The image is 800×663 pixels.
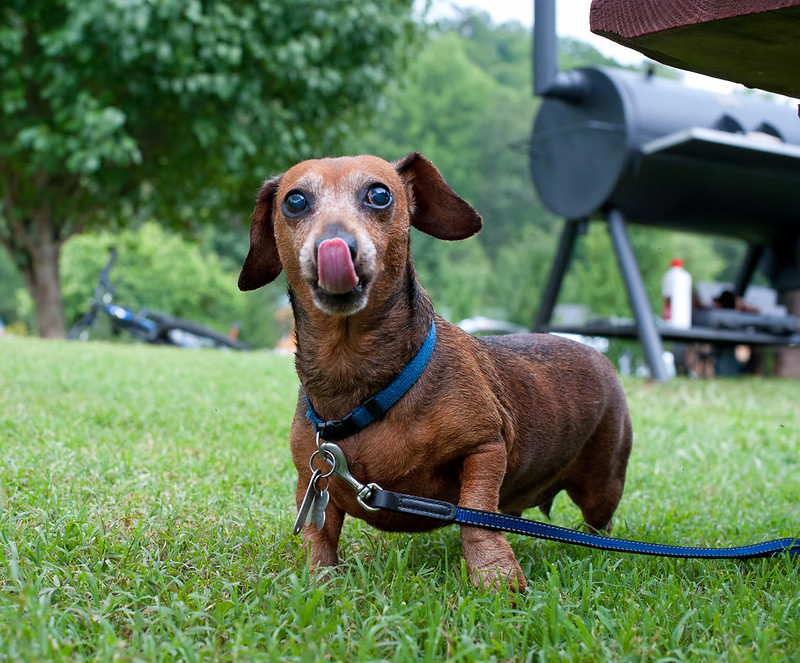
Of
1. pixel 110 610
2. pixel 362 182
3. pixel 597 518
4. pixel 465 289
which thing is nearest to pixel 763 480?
pixel 597 518

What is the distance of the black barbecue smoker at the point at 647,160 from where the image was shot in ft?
24.0

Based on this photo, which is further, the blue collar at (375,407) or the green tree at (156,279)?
the green tree at (156,279)

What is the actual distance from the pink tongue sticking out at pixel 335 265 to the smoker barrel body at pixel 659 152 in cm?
567

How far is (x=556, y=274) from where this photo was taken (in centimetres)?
864

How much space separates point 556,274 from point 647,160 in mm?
1638

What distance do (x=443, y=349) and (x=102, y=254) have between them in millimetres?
26612

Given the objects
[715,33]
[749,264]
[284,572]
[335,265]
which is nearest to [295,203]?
[335,265]

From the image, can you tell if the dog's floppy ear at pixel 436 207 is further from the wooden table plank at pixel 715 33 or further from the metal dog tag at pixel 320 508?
the metal dog tag at pixel 320 508

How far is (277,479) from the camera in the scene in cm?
332

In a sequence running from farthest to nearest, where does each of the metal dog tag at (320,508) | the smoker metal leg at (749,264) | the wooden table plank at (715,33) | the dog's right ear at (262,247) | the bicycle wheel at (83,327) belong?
the bicycle wheel at (83,327) → the smoker metal leg at (749,264) → the dog's right ear at (262,247) → the metal dog tag at (320,508) → the wooden table plank at (715,33)

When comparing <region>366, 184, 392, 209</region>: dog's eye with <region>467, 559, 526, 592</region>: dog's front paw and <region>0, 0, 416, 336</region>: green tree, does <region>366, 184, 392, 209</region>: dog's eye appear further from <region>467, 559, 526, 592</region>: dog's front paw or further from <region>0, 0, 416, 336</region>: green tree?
<region>0, 0, 416, 336</region>: green tree

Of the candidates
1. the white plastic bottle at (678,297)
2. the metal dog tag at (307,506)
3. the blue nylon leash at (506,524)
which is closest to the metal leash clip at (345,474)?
the blue nylon leash at (506,524)

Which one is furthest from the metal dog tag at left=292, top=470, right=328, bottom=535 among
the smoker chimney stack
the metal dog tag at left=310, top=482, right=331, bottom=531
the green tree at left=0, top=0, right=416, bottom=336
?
the green tree at left=0, top=0, right=416, bottom=336

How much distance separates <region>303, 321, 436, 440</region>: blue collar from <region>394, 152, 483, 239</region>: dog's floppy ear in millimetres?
407
